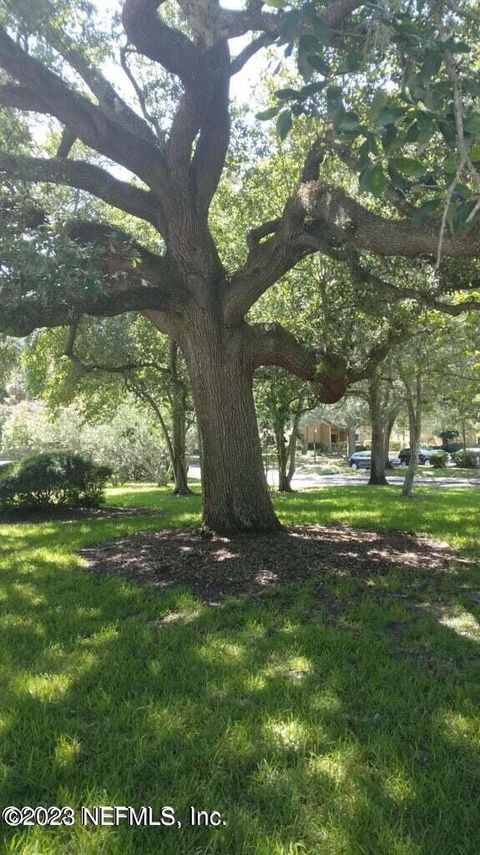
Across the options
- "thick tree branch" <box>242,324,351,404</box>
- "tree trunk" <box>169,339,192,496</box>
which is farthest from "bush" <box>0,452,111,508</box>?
"thick tree branch" <box>242,324,351,404</box>

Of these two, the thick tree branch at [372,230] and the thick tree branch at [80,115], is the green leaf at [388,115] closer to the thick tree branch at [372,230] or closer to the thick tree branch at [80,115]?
the thick tree branch at [372,230]

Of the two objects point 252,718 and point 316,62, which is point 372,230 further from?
point 252,718

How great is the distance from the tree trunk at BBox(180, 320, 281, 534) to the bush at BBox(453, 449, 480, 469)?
31.0m

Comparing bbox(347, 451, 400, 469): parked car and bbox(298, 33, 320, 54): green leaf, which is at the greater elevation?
bbox(298, 33, 320, 54): green leaf

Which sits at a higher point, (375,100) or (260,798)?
(375,100)

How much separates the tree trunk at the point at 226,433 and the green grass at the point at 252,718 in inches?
91.2

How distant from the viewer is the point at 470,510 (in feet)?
35.2

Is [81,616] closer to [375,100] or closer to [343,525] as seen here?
[375,100]

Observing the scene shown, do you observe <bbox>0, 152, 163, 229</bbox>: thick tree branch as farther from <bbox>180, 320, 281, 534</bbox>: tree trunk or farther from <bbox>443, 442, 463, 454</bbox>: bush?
<bbox>443, 442, 463, 454</bbox>: bush

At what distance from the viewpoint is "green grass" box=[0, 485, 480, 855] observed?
2.05 meters

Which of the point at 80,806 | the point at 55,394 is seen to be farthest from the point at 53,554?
the point at 55,394

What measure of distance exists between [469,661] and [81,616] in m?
2.88

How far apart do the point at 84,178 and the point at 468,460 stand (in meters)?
33.0

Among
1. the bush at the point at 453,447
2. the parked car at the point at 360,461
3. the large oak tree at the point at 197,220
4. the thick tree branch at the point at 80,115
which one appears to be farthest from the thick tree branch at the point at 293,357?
the bush at the point at 453,447
